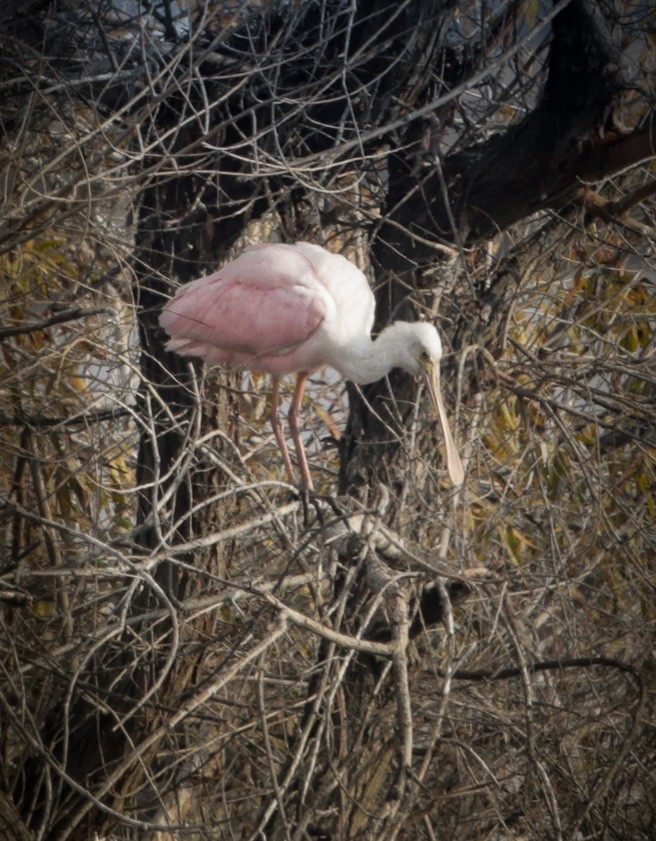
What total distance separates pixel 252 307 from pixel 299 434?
547mm

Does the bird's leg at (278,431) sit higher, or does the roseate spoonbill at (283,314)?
the roseate spoonbill at (283,314)

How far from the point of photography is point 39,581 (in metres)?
4.31

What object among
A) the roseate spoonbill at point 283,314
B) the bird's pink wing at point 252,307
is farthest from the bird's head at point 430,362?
the bird's pink wing at point 252,307

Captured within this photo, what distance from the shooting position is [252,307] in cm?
509

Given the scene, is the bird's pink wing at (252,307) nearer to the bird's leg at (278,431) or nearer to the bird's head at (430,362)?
the bird's leg at (278,431)

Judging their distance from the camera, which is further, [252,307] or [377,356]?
[252,307]

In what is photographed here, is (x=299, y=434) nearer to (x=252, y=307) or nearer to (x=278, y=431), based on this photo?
(x=278, y=431)

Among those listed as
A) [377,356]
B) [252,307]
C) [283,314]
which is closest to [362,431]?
[377,356]

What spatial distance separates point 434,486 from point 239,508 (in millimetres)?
1223

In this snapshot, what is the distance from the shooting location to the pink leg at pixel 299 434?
494 cm

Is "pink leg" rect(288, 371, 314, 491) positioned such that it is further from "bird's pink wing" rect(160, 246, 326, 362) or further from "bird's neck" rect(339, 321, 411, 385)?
"bird's neck" rect(339, 321, 411, 385)

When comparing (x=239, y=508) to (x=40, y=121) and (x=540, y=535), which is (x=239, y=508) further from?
(x=40, y=121)

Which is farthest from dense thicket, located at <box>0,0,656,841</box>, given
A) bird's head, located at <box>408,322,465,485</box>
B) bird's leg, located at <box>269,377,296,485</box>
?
bird's leg, located at <box>269,377,296,485</box>

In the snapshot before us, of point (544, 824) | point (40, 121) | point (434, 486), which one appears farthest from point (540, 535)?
point (40, 121)
